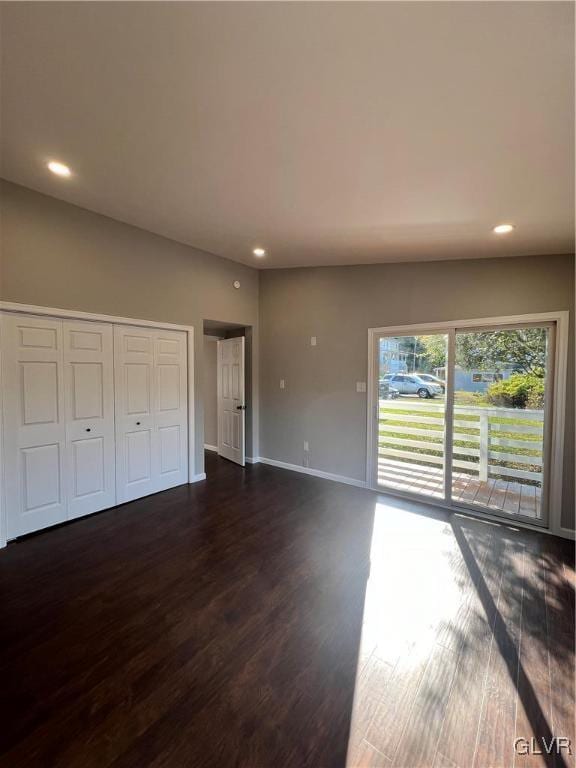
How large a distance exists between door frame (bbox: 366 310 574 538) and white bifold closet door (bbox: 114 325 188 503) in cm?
247

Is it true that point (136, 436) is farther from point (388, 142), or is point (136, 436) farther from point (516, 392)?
point (516, 392)

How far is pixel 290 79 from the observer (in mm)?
1438

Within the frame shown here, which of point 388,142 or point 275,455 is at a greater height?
point 388,142

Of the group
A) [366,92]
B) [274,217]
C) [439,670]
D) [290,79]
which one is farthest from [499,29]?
[439,670]

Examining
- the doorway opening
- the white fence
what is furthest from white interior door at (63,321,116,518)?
the white fence

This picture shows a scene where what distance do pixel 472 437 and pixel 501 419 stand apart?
33 centimetres

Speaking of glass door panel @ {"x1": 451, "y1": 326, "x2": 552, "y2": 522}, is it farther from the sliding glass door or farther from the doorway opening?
the doorway opening

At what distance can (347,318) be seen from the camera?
414 centimetres

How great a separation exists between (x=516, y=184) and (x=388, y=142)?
90cm

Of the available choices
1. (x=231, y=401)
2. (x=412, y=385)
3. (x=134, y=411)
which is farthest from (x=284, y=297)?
(x=134, y=411)

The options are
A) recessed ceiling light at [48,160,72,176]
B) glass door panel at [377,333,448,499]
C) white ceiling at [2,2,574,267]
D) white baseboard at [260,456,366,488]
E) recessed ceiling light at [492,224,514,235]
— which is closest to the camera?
white ceiling at [2,2,574,267]

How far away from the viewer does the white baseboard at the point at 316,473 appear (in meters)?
4.11

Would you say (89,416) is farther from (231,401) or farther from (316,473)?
(316,473)

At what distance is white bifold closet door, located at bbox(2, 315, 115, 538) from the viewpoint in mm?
2707
